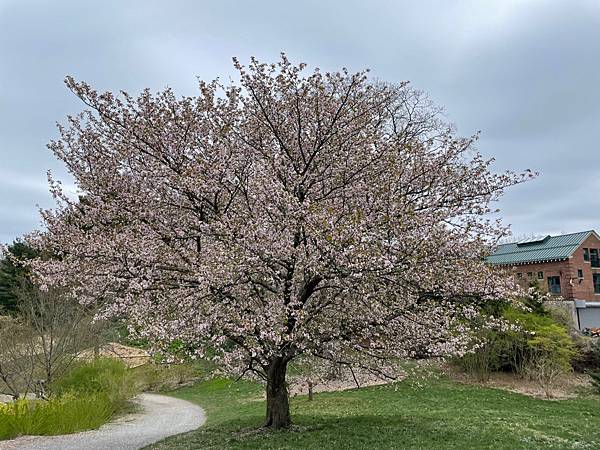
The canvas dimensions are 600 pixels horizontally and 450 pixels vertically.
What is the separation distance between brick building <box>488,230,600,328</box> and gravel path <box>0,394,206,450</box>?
21.5 m

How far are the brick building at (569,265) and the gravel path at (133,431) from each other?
2150cm

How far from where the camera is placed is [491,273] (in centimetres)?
764

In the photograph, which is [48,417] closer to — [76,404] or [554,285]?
[76,404]

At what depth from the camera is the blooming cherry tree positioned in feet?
23.5

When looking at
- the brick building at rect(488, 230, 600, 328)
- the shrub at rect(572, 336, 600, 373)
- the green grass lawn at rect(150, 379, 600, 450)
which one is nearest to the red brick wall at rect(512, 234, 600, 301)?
the brick building at rect(488, 230, 600, 328)

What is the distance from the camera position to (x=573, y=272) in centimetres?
3039

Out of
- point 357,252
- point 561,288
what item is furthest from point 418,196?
point 561,288

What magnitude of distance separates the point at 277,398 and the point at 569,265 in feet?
87.7

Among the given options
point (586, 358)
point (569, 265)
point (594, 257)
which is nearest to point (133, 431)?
point (586, 358)

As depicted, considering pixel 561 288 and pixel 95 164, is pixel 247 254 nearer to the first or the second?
pixel 95 164

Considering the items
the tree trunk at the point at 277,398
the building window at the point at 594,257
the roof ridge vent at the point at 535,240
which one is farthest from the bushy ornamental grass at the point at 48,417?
the building window at the point at 594,257

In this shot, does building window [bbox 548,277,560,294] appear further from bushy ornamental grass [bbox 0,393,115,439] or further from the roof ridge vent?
bushy ornamental grass [bbox 0,393,115,439]

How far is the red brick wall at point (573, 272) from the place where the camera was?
99.4 feet

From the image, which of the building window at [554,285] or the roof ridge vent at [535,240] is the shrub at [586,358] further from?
the roof ridge vent at [535,240]
